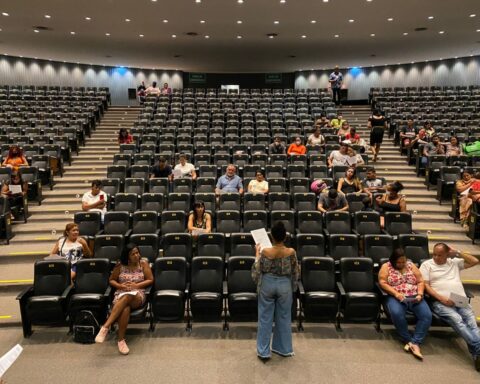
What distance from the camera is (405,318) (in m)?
4.32

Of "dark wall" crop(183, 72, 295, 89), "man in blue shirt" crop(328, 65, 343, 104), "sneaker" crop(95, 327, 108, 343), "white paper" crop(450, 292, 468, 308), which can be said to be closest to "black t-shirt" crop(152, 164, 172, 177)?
"sneaker" crop(95, 327, 108, 343)

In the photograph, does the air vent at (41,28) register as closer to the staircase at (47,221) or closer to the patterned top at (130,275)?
the staircase at (47,221)

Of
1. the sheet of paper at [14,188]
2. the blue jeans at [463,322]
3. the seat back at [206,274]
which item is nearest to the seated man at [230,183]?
the seat back at [206,274]

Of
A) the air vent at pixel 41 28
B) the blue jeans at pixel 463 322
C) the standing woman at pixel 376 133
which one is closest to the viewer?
the blue jeans at pixel 463 322

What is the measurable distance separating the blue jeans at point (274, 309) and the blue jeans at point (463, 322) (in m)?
1.63

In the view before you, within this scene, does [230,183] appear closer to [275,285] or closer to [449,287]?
[275,285]

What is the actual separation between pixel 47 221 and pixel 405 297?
6018 mm

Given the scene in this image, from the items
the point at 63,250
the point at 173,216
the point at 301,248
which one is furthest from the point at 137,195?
the point at 301,248

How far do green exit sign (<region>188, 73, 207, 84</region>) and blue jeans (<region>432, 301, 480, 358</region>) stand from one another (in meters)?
24.3

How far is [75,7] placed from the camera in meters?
11.8

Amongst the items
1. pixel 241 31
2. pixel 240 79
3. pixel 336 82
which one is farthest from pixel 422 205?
pixel 240 79

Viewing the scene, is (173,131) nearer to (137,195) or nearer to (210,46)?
(137,195)

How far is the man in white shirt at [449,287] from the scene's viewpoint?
417cm

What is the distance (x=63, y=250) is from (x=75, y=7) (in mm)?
9170
